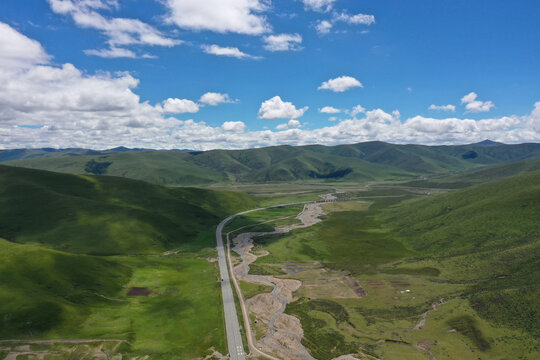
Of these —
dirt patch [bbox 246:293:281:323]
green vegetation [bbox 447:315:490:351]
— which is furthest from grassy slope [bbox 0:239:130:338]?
green vegetation [bbox 447:315:490:351]

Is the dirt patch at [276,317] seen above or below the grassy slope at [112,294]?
below

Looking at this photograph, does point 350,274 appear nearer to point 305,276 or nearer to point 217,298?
point 305,276

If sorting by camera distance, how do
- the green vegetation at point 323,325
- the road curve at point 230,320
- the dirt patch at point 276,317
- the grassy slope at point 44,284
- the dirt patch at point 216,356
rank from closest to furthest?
the dirt patch at point 216,356 < the grassy slope at point 44,284 < the road curve at point 230,320 < the dirt patch at point 276,317 < the green vegetation at point 323,325

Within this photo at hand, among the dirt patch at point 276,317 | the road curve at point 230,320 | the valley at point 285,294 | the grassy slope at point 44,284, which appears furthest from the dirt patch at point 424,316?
the grassy slope at point 44,284

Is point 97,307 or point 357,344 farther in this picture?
point 97,307

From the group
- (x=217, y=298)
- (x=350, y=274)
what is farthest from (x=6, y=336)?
(x=350, y=274)

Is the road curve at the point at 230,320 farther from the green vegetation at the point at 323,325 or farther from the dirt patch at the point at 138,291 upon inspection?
the dirt patch at the point at 138,291
